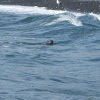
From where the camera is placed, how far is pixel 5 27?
27000mm

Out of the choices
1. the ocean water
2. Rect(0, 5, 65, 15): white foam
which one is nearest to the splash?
the ocean water

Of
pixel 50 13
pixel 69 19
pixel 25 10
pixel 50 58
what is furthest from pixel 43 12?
pixel 50 58

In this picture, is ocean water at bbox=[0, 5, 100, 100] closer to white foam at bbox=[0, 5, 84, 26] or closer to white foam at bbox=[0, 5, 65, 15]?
white foam at bbox=[0, 5, 84, 26]

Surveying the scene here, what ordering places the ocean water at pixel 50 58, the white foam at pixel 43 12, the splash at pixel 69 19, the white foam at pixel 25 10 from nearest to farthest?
the ocean water at pixel 50 58, the splash at pixel 69 19, the white foam at pixel 43 12, the white foam at pixel 25 10

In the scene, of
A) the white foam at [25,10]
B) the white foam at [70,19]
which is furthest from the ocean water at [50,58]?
the white foam at [25,10]

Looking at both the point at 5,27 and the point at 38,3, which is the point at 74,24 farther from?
the point at 38,3

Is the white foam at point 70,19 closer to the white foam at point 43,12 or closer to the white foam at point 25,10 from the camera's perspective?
the white foam at point 43,12

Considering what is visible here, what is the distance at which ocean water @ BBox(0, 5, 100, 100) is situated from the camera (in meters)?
13.7

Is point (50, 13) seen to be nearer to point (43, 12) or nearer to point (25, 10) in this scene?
point (43, 12)

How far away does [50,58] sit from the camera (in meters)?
18.4

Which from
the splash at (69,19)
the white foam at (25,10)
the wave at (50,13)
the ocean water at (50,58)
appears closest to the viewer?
the ocean water at (50,58)

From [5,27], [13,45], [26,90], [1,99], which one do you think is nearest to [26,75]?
[26,90]

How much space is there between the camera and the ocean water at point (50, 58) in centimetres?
1373

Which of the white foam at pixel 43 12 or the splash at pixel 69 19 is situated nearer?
the splash at pixel 69 19
